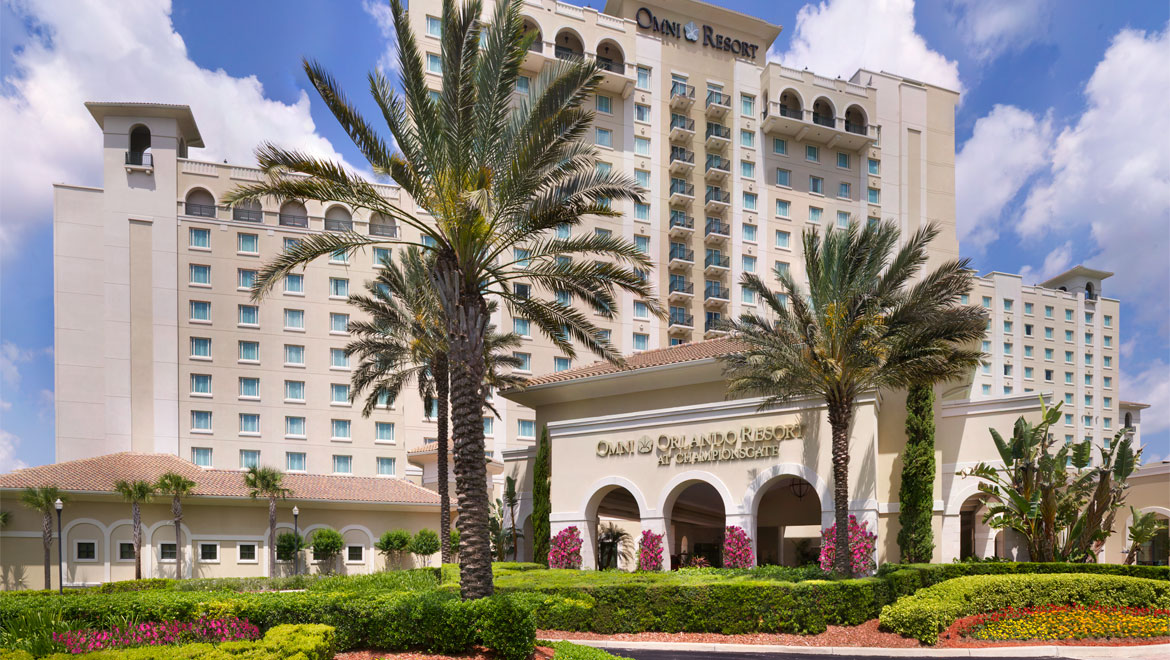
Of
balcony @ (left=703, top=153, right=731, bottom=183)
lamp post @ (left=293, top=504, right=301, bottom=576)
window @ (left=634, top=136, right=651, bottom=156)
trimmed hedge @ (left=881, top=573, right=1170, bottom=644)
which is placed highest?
window @ (left=634, top=136, right=651, bottom=156)

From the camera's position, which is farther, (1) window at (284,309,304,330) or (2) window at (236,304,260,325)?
(1) window at (284,309,304,330)

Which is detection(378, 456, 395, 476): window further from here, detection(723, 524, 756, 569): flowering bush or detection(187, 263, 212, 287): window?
detection(723, 524, 756, 569): flowering bush

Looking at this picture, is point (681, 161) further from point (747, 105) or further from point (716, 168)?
point (747, 105)

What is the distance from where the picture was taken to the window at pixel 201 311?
2199 inches

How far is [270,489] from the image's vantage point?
1698 inches

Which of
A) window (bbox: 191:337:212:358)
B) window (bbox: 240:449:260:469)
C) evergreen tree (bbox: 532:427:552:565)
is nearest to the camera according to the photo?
evergreen tree (bbox: 532:427:552:565)

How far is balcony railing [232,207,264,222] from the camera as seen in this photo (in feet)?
192

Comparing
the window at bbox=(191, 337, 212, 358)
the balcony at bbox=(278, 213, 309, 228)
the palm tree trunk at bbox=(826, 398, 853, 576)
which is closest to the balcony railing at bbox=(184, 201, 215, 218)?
the balcony at bbox=(278, 213, 309, 228)

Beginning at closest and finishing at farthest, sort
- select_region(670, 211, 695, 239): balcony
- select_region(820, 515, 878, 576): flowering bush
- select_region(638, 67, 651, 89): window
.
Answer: select_region(820, 515, 878, 576): flowering bush
select_region(670, 211, 695, 239): balcony
select_region(638, 67, 651, 89): window

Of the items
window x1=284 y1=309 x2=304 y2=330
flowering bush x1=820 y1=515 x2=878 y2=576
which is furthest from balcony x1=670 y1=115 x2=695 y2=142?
flowering bush x1=820 y1=515 x2=878 y2=576

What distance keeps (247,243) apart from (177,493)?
872 inches

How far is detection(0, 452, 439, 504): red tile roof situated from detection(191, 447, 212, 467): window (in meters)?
2.74

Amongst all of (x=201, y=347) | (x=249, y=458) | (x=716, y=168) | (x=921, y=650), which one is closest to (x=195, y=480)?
→ (x=249, y=458)

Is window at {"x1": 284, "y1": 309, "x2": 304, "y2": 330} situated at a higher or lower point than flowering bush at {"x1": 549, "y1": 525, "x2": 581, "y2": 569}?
higher
